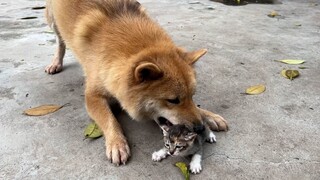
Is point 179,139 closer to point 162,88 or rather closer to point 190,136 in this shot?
point 190,136

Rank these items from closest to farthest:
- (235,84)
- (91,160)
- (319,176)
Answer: (319,176)
(91,160)
(235,84)

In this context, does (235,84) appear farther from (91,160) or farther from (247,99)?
(91,160)

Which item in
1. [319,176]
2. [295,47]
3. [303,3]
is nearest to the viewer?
[319,176]

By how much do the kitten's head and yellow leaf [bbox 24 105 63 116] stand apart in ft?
4.31

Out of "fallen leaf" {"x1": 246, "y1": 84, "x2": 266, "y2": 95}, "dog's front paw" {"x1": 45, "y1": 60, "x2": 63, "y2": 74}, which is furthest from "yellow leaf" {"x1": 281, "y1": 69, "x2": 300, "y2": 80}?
"dog's front paw" {"x1": 45, "y1": 60, "x2": 63, "y2": 74}

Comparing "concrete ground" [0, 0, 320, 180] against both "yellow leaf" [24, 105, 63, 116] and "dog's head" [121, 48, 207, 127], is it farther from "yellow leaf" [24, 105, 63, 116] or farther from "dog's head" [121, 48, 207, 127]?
"dog's head" [121, 48, 207, 127]

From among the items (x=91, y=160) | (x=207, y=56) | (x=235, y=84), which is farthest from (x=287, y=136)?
(x=207, y=56)

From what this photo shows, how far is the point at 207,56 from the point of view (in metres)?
4.48

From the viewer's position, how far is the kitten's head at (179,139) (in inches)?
93.3

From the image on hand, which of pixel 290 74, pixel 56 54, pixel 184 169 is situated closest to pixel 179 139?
pixel 184 169

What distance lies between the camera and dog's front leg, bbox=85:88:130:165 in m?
2.55

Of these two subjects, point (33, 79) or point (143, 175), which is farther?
point (33, 79)

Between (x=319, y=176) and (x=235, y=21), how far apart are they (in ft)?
13.8

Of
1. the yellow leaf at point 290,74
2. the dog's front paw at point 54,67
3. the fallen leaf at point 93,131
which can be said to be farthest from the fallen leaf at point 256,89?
the dog's front paw at point 54,67
